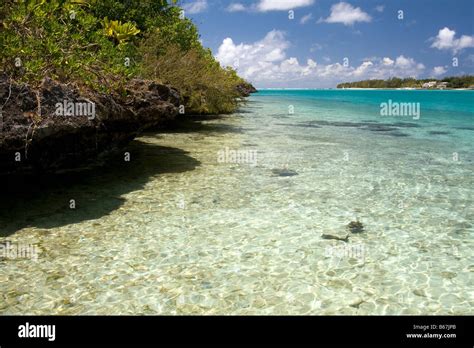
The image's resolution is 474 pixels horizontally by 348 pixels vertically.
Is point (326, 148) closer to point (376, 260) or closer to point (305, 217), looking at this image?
point (305, 217)

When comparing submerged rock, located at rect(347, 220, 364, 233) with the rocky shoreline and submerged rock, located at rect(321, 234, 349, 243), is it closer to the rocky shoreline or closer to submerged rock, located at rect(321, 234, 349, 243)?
submerged rock, located at rect(321, 234, 349, 243)

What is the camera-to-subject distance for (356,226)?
779 cm

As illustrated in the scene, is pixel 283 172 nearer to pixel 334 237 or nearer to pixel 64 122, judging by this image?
pixel 334 237

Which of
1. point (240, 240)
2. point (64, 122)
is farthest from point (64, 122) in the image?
point (240, 240)

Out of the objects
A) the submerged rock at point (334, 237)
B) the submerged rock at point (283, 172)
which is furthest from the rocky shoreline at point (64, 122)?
the submerged rock at point (334, 237)

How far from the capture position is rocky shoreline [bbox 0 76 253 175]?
7938mm

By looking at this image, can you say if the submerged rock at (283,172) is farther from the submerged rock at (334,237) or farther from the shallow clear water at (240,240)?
the submerged rock at (334,237)

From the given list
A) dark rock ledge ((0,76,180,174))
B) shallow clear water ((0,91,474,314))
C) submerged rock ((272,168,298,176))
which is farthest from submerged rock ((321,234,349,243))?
dark rock ledge ((0,76,180,174))

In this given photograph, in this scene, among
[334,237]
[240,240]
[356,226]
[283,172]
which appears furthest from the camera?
[283,172]

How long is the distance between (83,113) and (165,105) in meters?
3.84

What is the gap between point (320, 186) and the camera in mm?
10758

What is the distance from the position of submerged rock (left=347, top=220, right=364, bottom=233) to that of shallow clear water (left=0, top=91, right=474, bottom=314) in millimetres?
153

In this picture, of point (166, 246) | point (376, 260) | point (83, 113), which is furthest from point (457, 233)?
point (83, 113)
